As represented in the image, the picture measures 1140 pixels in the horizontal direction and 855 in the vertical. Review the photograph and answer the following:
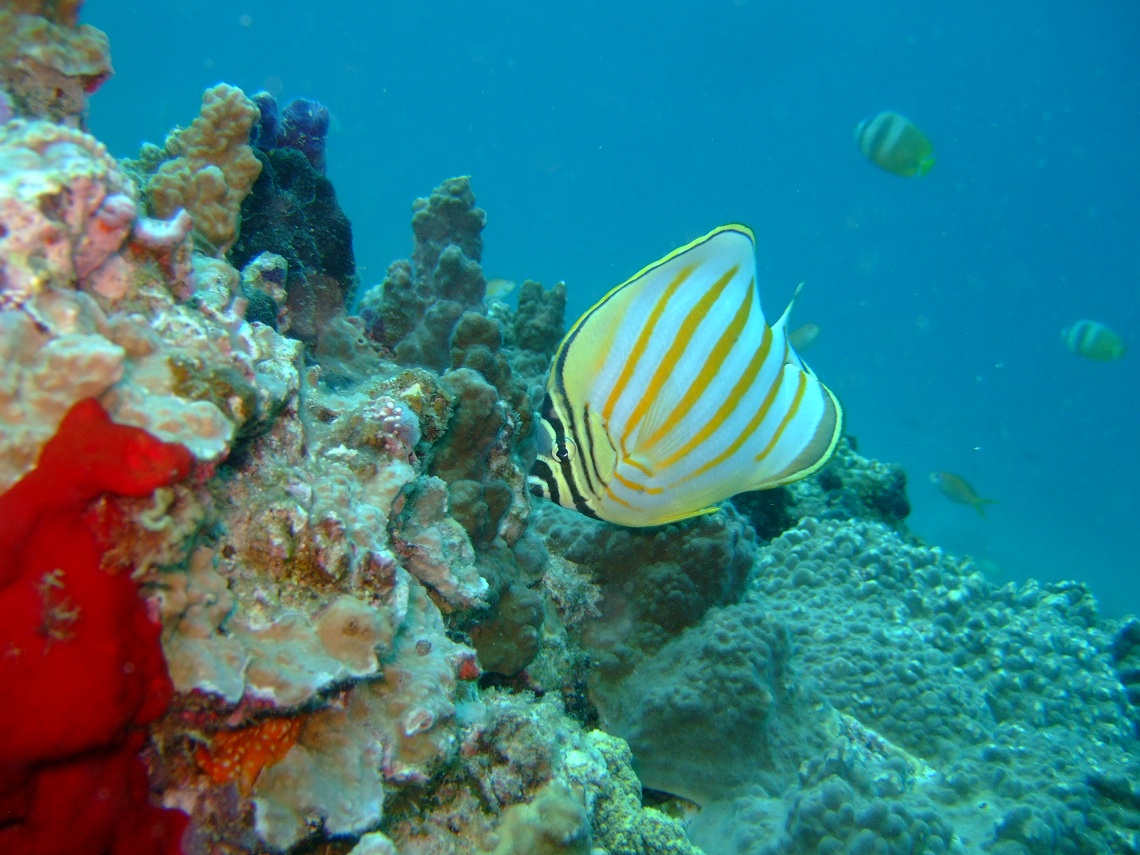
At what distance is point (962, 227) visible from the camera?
92.1 meters

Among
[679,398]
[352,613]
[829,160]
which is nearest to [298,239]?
[352,613]

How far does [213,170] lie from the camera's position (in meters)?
3.21

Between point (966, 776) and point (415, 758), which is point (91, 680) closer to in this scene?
point (415, 758)

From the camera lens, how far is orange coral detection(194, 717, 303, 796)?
5.11 feet

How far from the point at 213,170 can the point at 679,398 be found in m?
2.75

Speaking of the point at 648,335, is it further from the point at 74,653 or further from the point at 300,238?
the point at 300,238

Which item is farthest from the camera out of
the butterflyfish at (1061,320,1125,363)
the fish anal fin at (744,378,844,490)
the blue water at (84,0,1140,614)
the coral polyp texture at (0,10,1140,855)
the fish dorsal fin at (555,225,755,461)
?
the blue water at (84,0,1140,614)

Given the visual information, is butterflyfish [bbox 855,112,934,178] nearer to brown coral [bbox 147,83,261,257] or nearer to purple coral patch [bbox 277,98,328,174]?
purple coral patch [bbox 277,98,328,174]

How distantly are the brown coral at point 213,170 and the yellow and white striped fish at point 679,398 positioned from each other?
2.42 metres

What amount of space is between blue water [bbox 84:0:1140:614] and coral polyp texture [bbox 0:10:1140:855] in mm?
66509

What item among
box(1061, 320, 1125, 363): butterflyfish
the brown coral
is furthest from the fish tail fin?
the brown coral

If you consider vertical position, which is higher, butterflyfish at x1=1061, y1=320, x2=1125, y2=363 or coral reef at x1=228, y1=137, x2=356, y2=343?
butterflyfish at x1=1061, y1=320, x2=1125, y2=363

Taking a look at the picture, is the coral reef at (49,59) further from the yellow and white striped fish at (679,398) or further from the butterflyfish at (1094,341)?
the butterflyfish at (1094,341)

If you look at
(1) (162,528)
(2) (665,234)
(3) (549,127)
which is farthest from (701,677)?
(3) (549,127)
